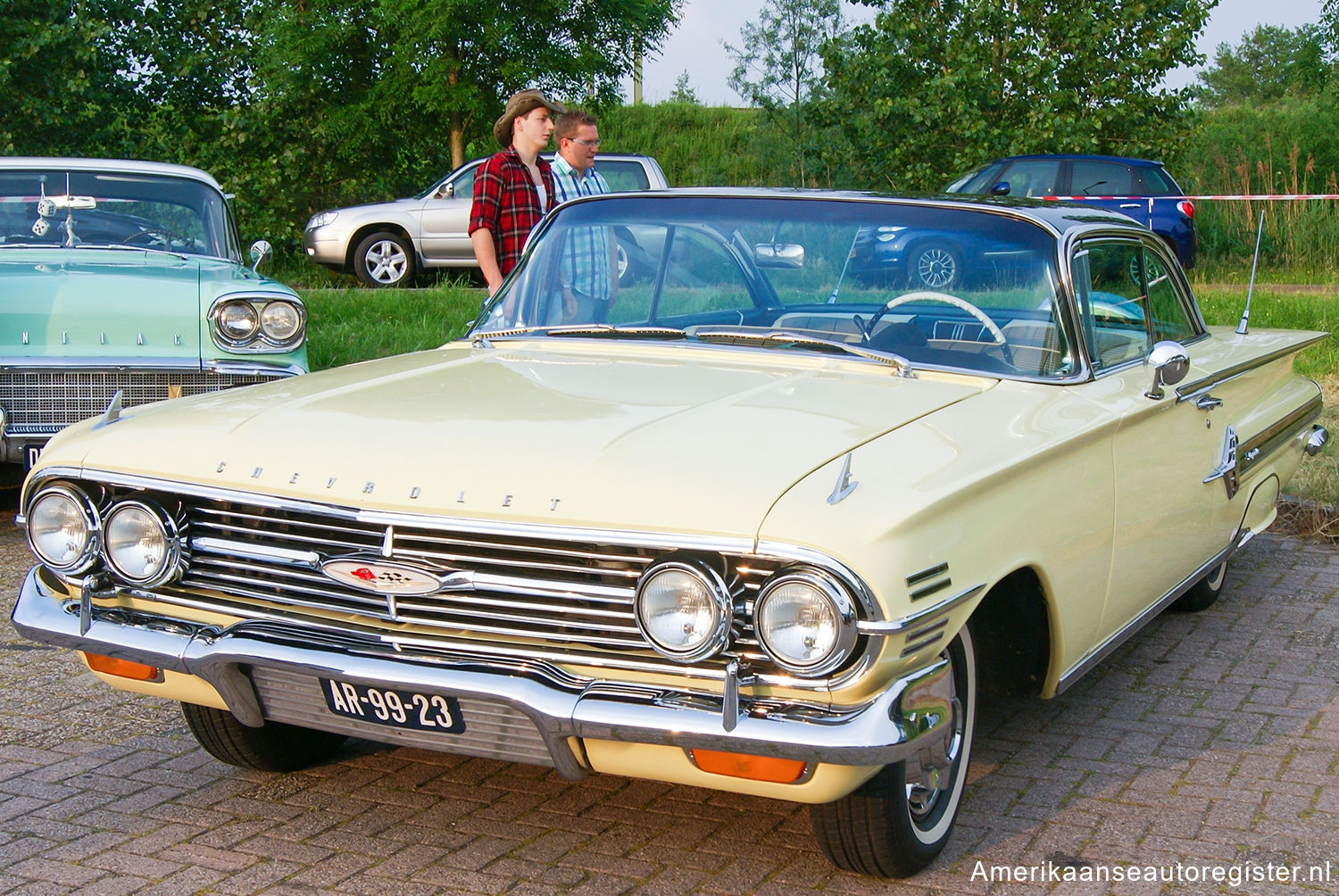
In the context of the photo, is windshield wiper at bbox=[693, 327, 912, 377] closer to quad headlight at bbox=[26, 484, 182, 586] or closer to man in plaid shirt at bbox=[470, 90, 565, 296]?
quad headlight at bbox=[26, 484, 182, 586]

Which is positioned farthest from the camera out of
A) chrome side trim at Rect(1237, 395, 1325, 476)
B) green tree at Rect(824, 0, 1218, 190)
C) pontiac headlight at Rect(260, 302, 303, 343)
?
green tree at Rect(824, 0, 1218, 190)

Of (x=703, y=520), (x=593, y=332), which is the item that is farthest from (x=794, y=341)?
(x=703, y=520)

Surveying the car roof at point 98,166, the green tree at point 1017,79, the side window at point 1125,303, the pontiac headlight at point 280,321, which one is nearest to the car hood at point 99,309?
the pontiac headlight at point 280,321

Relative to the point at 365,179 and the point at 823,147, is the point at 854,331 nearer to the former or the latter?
the point at 365,179

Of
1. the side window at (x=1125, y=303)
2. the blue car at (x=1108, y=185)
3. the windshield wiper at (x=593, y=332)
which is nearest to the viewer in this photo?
the side window at (x=1125, y=303)

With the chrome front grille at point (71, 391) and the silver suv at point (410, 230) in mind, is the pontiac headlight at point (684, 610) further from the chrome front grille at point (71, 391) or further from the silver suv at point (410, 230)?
the silver suv at point (410, 230)

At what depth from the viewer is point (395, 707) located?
9.17 ft

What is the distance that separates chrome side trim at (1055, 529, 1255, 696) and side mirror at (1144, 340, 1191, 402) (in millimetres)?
616

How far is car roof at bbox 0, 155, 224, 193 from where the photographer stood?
7.20m

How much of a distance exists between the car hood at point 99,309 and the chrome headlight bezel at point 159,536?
328 centimetres

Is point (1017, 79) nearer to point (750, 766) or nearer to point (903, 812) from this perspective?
point (903, 812)

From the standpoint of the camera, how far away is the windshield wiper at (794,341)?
362cm

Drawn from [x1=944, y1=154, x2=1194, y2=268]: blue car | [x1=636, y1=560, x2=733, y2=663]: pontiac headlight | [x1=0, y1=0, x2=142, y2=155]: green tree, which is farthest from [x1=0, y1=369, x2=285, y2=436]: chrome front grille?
[x1=0, y1=0, x2=142, y2=155]: green tree

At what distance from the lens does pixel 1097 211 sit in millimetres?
4465
